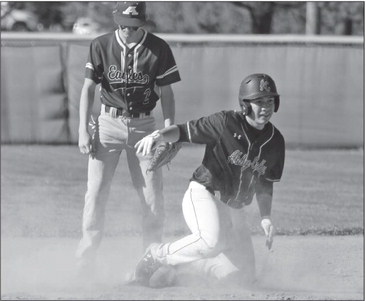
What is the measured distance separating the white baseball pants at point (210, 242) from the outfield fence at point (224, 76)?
7897 mm

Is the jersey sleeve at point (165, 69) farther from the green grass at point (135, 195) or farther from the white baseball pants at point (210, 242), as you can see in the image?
the green grass at point (135, 195)

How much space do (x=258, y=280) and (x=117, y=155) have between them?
1.36 metres

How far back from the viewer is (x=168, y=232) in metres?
8.38

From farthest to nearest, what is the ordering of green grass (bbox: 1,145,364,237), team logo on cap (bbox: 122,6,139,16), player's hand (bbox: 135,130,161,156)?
green grass (bbox: 1,145,364,237)
team logo on cap (bbox: 122,6,139,16)
player's hand (bbox: 135,130,161,156)

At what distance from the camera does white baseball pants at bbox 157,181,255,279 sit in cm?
591

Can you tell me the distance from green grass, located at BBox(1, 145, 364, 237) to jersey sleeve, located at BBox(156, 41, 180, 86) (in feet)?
7.69

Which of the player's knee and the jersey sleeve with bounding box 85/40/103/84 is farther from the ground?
the jersey sleeve with bounding box 85/40/103/84

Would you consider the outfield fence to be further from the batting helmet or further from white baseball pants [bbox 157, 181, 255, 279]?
the batting helmet

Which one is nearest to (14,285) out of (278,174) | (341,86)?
(278,174)

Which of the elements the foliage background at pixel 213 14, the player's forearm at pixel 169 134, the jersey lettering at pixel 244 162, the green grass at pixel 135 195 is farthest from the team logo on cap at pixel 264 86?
the foliage background at pixel 213 14

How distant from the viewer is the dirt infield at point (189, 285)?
6062 millimetres

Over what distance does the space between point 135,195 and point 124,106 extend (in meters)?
4.23

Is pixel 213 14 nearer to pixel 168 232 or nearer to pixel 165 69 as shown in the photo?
pixel 168 232

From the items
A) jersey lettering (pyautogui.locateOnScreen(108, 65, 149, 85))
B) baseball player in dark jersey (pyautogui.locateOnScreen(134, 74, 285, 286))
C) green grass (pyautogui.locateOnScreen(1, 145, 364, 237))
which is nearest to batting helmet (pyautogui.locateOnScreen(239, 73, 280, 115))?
baseball player in dark jersey (pyautogui.locateOnScreen(134, 74, 285, 286))
